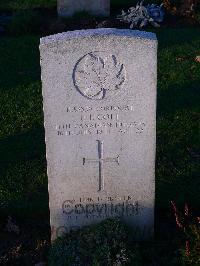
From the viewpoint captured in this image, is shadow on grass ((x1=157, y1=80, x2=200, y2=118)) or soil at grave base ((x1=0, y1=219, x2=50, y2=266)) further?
shadow on grass ((x1=157, y1=80, x2=200, y2=118))

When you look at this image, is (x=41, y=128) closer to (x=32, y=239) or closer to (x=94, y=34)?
(x=32, y=239)

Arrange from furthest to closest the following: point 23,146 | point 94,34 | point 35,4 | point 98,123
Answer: point 35,4
point 23,146
point 98,123
point 94,34

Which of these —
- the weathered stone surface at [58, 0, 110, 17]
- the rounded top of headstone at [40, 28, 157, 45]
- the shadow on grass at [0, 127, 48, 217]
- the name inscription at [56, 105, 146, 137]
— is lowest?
the shadow on grass at [0, 127, 48, 217]

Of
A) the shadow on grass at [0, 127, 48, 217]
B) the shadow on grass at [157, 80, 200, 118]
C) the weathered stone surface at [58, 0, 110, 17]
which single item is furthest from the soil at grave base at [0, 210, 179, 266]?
the weathered stone surface at [58, 0, 110, 17]

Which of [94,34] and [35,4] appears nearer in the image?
[94,34]

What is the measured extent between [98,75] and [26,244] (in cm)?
173

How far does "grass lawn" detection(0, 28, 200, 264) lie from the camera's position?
5836mm

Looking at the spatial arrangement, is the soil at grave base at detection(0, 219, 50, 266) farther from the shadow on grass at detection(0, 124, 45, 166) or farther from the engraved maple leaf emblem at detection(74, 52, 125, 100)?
the engraved maple leaf emblem at detection(74, 52, 125, 100)

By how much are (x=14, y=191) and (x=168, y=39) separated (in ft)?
15.5

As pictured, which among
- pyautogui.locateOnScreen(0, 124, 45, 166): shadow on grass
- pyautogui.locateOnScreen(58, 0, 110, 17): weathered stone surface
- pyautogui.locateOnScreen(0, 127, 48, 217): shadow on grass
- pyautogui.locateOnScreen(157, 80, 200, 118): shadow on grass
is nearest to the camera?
pyautogui.locateOnScreen(0, 127, 48, 217): shadow on grass

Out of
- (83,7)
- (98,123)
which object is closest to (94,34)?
(98,123)

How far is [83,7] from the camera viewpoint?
34.9ft

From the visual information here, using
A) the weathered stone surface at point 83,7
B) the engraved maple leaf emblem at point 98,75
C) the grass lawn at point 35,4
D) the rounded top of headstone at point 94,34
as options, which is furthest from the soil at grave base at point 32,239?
the grass lawn at point 35,4

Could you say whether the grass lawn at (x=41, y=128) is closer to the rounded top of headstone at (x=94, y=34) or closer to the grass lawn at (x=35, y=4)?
the grass lawn at (x=35, y=4)
